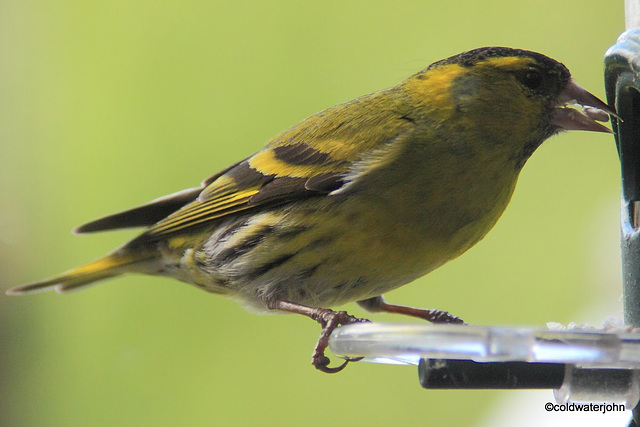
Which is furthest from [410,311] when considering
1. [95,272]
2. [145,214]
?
[95,272]

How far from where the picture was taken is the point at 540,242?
4.79 meters

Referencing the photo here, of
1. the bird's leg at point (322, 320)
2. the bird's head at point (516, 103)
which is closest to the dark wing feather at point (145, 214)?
the bird's leg at point (322, 320)

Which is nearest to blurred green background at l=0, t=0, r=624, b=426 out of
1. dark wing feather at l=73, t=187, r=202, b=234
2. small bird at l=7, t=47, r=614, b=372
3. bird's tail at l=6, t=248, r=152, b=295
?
bird's tail at l=6, t=248, r=152, b=295

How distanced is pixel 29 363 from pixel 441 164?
8.63ft

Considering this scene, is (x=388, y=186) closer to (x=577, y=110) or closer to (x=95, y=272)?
(x=577, y=110)

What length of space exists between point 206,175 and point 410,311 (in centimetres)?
167

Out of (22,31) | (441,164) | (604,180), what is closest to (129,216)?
(441,164)

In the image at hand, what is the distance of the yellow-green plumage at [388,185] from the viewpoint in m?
2.87

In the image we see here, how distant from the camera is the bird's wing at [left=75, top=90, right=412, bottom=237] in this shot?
3.05 metres

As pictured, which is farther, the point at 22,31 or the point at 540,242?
the point at 22,31

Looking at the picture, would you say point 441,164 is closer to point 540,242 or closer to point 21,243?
point 540,242

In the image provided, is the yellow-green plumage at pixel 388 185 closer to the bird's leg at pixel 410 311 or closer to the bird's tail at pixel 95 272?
the bird's leg at pixel 410 311

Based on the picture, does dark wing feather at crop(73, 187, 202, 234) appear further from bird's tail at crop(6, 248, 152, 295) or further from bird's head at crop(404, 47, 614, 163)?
bird's head at crop(404, 47, 614, 163)

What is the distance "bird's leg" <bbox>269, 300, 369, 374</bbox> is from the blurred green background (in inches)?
Result: 61.6
